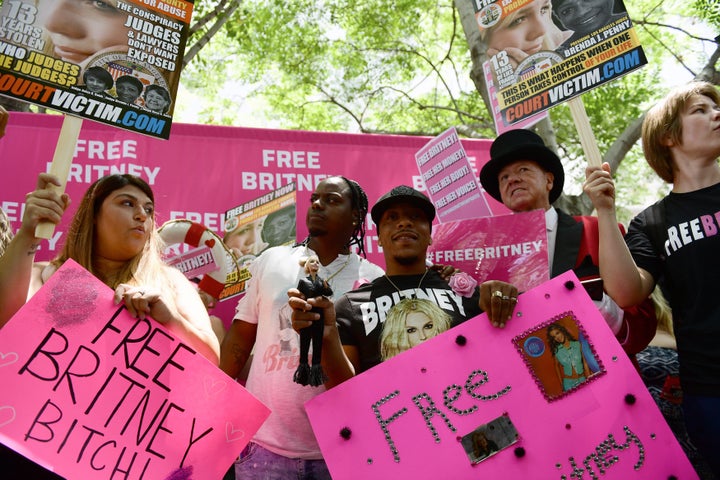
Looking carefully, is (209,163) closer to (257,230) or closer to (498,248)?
(257,230)

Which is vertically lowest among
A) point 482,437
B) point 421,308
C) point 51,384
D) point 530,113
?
point 482,437

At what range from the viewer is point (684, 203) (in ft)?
7.67

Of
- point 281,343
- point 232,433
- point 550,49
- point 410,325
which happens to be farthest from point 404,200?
point 232,433

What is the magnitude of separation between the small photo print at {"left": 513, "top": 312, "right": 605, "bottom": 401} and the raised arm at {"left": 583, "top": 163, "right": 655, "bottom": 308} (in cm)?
18

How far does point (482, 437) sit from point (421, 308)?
0.53 meters

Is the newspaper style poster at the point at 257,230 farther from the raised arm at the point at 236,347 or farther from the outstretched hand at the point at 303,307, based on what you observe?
the outstretched hand at the point at 303,307

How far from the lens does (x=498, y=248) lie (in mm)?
2719

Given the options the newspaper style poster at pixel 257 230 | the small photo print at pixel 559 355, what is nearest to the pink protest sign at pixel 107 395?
the small photo print at pixel 559 355

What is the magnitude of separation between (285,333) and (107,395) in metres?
Result: 0.82

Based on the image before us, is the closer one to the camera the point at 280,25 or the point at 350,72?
the point at 280,25

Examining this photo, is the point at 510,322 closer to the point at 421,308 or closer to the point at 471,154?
the point at 421,308

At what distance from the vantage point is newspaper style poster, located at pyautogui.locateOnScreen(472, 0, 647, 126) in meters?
2.62

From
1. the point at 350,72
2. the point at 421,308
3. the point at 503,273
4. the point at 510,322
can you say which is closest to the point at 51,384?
the point at 421,308

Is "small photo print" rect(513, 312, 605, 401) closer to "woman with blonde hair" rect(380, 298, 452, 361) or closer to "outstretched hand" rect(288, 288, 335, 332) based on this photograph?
"woman with blonde hair" rect(380, 298, 452, 361)
